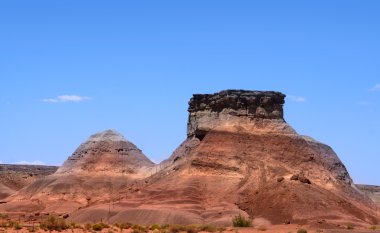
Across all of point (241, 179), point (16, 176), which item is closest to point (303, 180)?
point (241, 179)

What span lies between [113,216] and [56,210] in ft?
79.9

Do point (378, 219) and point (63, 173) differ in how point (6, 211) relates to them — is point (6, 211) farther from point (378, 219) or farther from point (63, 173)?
point (378, 219)

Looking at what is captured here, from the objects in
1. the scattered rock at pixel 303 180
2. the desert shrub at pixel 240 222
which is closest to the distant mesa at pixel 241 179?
the scattered rock at pixel 303 180

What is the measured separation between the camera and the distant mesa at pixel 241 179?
217 feet

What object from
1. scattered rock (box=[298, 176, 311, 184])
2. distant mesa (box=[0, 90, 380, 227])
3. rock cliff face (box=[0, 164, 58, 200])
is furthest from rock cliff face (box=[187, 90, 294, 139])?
rock cliff face (box=[0, 164, 58, 200])

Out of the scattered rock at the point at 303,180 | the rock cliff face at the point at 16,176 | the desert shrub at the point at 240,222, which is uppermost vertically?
the rock cliff face at the point at 16,176

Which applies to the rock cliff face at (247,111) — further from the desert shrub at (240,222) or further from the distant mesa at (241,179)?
the desert shrub at (240,222)

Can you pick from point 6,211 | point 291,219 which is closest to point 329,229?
point 291,219

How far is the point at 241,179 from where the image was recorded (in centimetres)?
7338

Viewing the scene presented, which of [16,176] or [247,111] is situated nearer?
[247,111]

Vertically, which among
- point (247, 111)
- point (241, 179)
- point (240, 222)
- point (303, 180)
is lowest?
point (240, 222)

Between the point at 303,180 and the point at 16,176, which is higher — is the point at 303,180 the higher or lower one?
the lower one

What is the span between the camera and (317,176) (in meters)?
75.6

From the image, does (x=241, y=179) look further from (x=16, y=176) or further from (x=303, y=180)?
(x=16, y=176)
